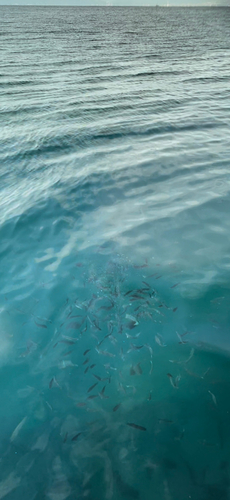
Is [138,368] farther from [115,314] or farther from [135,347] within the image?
[115,314]

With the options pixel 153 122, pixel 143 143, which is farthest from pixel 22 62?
pixel 143 143

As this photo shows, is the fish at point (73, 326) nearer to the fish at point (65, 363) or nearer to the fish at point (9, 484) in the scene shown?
the fish at point (65, 363)

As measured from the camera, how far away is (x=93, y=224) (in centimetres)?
994

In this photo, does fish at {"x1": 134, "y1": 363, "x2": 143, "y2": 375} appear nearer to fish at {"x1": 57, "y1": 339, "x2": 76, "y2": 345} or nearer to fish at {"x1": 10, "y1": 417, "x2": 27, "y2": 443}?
fish at {"x1": 57, "y1": 339, "x2": 76, "y2": 345}

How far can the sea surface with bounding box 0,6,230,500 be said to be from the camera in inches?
187

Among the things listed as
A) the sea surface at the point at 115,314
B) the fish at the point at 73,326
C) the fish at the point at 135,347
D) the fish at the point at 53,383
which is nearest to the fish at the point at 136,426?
the sea surface at the point at 115,314

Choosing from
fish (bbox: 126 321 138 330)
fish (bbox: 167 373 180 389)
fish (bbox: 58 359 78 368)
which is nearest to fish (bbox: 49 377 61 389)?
fish (bbox: 58 359 78 368)

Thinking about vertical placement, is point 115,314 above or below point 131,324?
above

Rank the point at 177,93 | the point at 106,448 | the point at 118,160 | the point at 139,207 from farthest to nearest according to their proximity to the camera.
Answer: the point at 177,93 → the point at 118,160 → the point at 139,207 → the point at 106,448

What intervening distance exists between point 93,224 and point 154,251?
93.6 inches

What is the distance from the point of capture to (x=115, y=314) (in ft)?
22.7

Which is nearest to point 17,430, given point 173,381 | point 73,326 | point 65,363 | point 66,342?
point 65,363

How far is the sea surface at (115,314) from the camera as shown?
4746mm

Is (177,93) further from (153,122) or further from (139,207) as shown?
(139,207)
